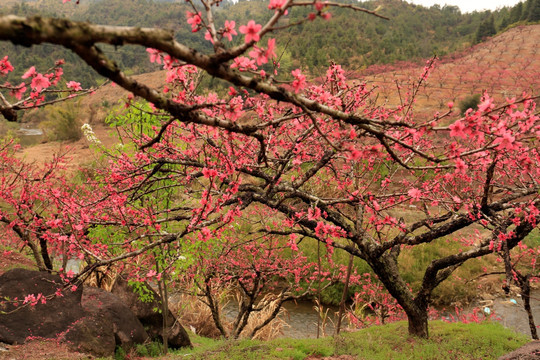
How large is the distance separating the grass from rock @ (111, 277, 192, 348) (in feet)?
6.05

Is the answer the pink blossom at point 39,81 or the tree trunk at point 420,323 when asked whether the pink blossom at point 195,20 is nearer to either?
the pink blossom at point 39,81

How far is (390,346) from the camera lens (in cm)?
570

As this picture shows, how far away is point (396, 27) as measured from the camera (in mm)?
62062

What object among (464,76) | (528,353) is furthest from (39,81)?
(464,76)

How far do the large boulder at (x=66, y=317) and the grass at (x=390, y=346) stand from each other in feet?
5.38

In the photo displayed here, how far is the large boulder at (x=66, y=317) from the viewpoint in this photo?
5.60 metres

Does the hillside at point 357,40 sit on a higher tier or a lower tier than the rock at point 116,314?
higher

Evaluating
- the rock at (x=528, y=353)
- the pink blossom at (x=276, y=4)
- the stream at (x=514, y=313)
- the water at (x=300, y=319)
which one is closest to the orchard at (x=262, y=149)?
the pink blossom at (x=276, y=4)

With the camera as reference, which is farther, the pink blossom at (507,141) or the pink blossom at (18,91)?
the pink blossom at (18,91)

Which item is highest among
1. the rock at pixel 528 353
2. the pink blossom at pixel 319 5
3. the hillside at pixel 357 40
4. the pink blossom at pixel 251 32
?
the hillside at pixel 357 40

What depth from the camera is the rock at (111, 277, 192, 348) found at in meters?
7.57

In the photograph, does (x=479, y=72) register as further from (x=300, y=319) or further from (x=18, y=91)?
(x=18, y=91)

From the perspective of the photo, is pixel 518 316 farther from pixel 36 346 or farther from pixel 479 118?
pixel 36 346

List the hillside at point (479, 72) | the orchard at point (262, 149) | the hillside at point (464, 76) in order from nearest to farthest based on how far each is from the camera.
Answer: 1. the orchard at point (262, 149)
2. the hillside at point (464, 76)
3. the hillside at point (479, 72)
